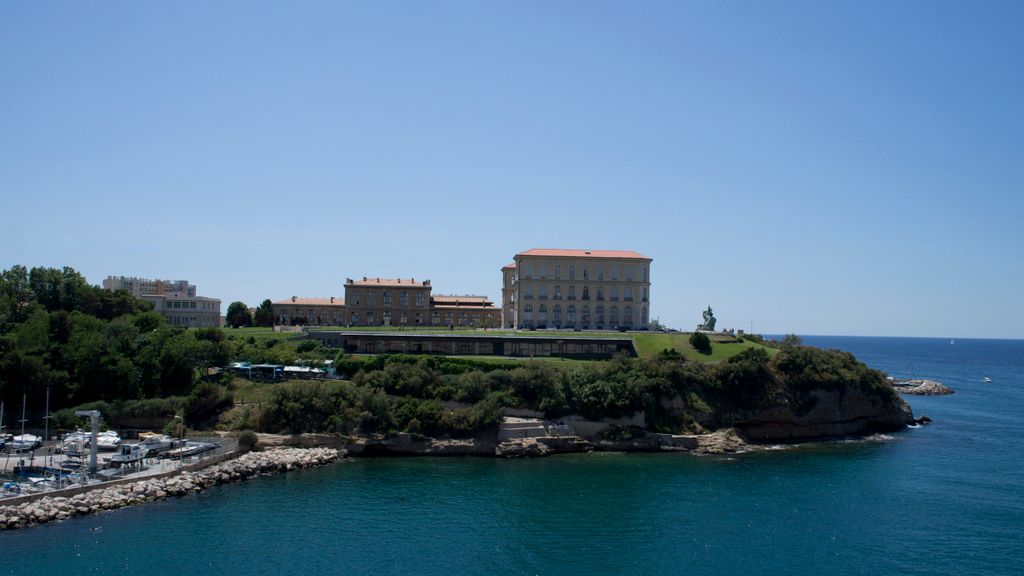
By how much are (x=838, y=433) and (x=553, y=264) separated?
3341cm

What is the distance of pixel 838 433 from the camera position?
175 feet

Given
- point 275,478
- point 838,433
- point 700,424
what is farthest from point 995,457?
point 275,478

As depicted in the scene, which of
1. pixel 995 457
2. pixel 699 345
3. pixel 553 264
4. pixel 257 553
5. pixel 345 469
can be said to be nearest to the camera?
pixel 257 553

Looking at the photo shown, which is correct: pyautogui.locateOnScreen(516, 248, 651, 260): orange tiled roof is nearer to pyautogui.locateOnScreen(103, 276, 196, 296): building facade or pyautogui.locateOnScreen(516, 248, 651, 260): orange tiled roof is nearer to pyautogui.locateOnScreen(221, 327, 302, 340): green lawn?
pyautogui.locateOnScreen(221, 327, 302, 340): green lawn

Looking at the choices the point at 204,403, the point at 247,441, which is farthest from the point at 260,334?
the point at 247,441

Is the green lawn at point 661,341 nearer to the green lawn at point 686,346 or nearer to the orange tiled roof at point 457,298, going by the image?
the green lawn at point 686,346

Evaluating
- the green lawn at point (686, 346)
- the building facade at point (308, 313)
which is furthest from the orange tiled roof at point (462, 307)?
the green lawn at point (686, 346)

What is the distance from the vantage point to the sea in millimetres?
26891

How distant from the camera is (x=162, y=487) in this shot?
3459 centimetres

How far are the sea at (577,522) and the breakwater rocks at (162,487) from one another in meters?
0.84

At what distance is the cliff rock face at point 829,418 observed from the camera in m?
51.3

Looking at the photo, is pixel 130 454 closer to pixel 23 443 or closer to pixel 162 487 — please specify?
pixel 162 487

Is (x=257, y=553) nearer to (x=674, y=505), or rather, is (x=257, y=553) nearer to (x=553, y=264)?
(x=674, y=505)

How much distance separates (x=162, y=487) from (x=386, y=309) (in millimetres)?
53769
